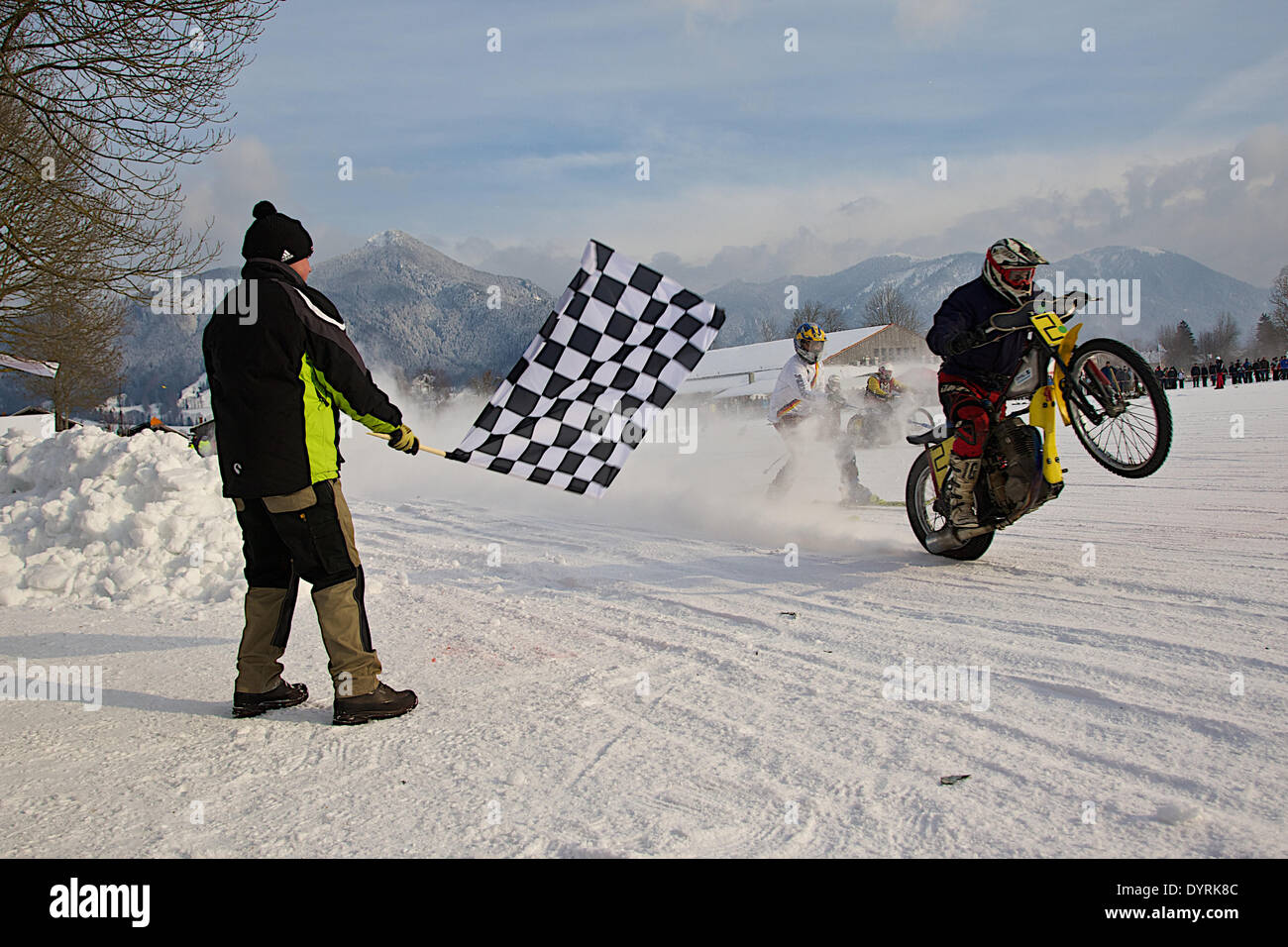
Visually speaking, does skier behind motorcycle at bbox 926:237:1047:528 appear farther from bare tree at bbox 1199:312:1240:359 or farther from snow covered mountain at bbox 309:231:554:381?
snow covered mountain at bbox 309:231:554:381

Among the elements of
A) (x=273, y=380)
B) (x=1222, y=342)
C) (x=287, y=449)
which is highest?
(x=1222, y=342)

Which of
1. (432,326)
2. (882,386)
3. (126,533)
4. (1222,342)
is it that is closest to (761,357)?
(882,386)

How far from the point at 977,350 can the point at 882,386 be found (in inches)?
596

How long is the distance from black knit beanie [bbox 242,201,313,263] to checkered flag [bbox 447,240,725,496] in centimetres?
146

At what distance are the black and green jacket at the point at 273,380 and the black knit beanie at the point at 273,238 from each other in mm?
66

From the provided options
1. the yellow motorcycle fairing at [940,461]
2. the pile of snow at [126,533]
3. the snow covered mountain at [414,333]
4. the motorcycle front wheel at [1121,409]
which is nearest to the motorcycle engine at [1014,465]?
the motorcycle front wheel at [1121,409]

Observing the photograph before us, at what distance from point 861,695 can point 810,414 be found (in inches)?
234

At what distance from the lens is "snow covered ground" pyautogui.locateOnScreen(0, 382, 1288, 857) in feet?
8.57

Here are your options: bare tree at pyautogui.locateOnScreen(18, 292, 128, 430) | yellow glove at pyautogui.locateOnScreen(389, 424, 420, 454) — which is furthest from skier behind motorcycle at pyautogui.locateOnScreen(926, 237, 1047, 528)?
bare tree at pyautogui.locateOnScreen(18, 292, 128, 430)

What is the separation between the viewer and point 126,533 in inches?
283

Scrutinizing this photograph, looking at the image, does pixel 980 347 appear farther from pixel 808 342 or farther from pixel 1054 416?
pixel 808 342

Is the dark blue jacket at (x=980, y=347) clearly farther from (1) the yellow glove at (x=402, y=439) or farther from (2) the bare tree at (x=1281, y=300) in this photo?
(2) the bare tree at (x=1281, y=300)

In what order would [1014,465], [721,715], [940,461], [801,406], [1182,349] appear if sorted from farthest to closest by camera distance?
[1182,349] < [801,406] < [940,461] < [1014,465] < [721,715]

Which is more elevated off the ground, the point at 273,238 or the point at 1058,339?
the point at 273,238
